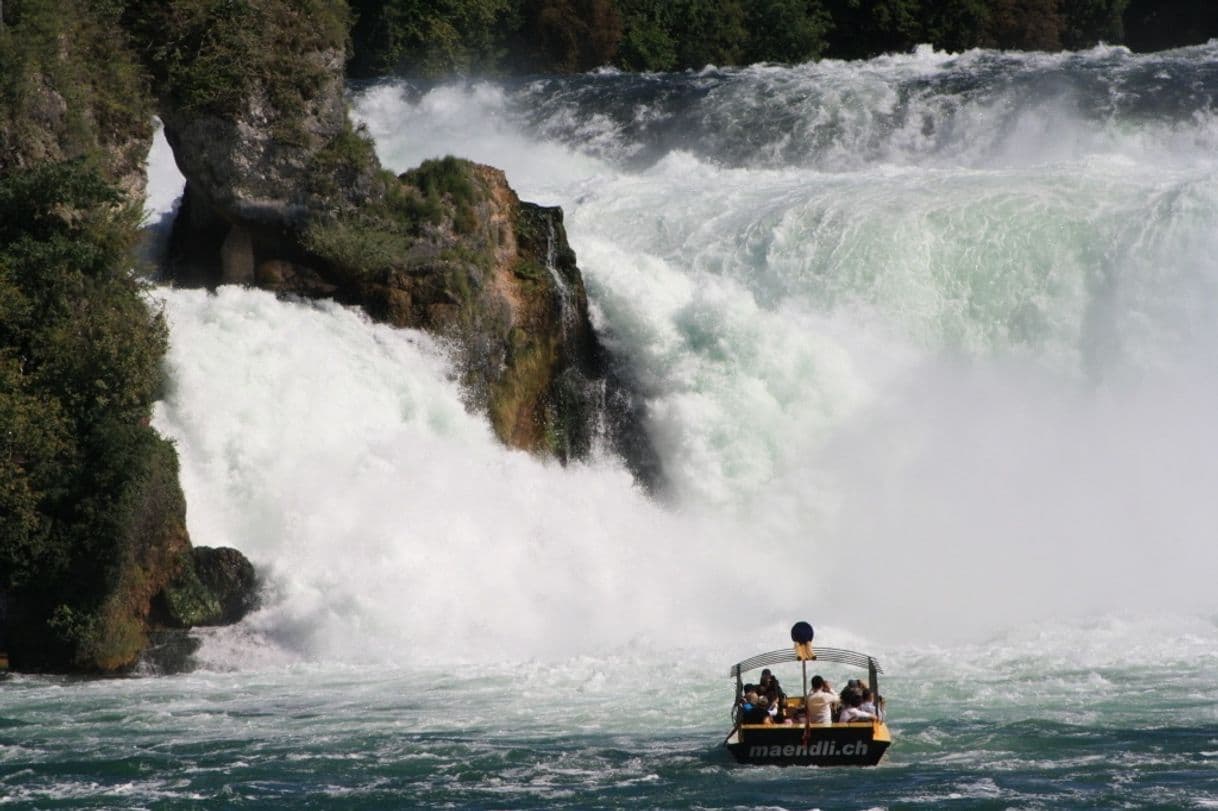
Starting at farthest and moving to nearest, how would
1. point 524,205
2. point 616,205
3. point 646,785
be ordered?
point 616,205 → point 524,205 → point 646,785

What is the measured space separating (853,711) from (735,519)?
35.9 ft

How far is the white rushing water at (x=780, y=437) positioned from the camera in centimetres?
2572

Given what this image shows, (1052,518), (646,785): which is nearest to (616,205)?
(1052,518)

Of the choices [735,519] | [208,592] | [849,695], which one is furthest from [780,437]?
[849,695]

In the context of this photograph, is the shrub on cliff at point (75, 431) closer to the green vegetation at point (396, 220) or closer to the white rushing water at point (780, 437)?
the white rushing water at point (780, 437)

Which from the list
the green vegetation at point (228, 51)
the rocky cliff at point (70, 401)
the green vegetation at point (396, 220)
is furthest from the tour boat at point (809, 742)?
the green vegetation at point (228, 51)

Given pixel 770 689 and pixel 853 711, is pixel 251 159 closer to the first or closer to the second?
pixel 770 689

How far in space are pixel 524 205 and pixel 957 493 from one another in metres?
7.90

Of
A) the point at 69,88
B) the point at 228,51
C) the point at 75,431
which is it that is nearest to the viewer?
the point at 75,431

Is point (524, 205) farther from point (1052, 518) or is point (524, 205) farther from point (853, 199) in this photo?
point (1052, 518)

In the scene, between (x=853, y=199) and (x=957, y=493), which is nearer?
(x=957, y=493)

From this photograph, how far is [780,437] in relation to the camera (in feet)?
98.9

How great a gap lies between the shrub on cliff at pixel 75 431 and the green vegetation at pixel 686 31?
2993cm

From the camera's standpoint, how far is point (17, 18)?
88.8 feet
